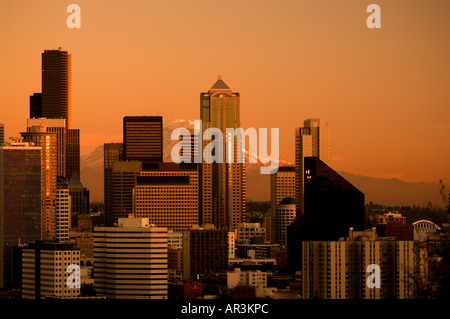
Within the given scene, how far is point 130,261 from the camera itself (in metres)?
35.3

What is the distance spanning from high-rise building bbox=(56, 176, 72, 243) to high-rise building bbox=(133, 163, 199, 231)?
6438 mm

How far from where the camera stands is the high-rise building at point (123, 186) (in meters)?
62.2

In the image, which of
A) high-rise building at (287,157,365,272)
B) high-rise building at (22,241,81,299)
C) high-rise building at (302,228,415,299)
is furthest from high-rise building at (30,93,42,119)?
high-rise building at (302,228,415,299)

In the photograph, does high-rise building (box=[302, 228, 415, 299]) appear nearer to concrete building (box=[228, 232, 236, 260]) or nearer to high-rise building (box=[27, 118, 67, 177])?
concrete building (box=[228, 232, 236, 260])

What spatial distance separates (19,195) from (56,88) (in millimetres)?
20407

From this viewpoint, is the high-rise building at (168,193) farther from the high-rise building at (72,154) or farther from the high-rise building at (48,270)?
the high-rise building at (48,270)

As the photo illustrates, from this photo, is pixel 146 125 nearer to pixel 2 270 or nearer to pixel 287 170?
pixel 287 170

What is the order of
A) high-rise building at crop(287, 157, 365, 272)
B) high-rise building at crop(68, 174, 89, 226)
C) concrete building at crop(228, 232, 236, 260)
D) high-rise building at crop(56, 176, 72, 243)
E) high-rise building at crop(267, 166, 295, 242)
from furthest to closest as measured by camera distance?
high-rise building at crop(267, 166, 295, 242) < high-rise building at crop(68, 174, 89, 226) < high-rise building at crop(56, 176, 72, 243) < concrete building at crop(228, 232, 236, 260) < high-rise building at crop(287, 157, 365, 272)

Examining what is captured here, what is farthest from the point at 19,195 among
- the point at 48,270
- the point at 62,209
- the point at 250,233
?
the point at 48,270

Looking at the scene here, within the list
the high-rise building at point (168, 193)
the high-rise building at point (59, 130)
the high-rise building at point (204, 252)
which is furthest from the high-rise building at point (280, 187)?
the high-rise building at point (59, 130)

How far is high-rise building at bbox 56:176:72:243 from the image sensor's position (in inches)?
2018
